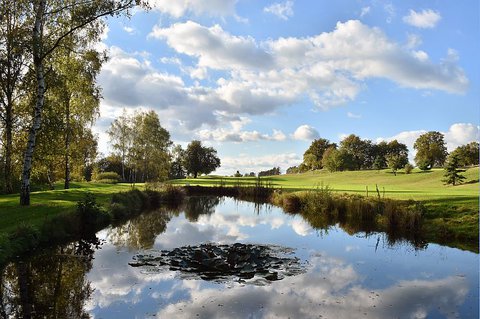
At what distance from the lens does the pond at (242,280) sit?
9188 millimetres

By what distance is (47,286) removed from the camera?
10.3m

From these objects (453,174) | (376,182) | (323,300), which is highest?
(453,174)

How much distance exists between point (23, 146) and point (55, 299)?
18.6 metres

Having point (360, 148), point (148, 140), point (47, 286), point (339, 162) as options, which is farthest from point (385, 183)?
point (47, 286)

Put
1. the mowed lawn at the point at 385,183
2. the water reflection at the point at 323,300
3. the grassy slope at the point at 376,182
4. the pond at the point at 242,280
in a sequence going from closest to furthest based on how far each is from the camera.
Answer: the water reflection at the point at 323,300 → the pond at the point at 242,280 → the mowed lawn at the point at 385,183 → the grassy slope at the point at 376,182

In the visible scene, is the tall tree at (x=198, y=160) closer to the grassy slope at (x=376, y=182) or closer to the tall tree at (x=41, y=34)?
the grassy slope at (x=376, y=182)

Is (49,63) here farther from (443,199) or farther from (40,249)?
(443,199)

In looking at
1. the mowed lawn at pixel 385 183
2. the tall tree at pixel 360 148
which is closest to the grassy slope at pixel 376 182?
the mowed lawn at pixel 385 183

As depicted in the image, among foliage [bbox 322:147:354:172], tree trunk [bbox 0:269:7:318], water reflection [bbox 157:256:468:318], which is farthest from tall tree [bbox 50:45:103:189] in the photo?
foliage [bbox 322:147:354:172]

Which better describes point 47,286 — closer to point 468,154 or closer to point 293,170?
point 468,154

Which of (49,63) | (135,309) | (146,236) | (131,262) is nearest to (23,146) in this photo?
(49,63)

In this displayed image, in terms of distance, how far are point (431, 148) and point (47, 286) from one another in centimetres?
8571

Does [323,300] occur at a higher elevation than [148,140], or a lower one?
lower

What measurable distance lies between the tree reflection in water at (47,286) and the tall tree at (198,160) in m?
72.4
